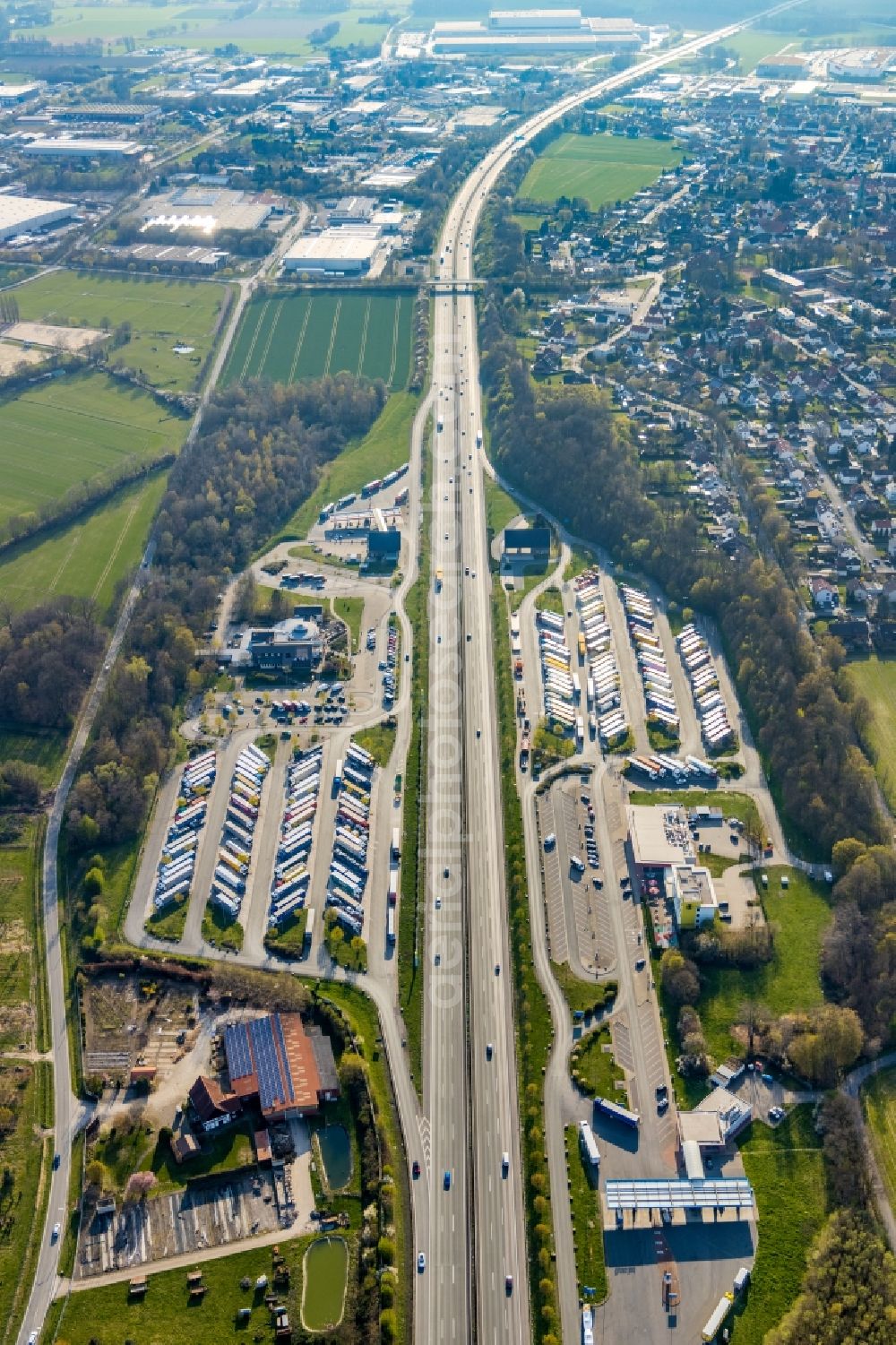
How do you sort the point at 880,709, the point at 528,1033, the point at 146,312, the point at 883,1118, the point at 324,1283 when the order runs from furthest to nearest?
the point at 146,312
the point at 880,709
the point at 528,1033
the point at 883,1118
the point at 324,1283

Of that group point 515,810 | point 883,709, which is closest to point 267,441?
point 515,810

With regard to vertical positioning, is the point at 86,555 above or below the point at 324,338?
below

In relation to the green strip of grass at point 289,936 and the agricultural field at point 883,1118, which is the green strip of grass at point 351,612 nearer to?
the green strip of grass at point 289,936

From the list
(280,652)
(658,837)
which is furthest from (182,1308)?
(280,652)

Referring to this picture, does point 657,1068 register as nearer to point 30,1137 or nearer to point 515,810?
point 515,810

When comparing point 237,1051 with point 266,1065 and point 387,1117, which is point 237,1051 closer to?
point 266,1065

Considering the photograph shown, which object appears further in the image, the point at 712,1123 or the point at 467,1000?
→ the point at 467,1000

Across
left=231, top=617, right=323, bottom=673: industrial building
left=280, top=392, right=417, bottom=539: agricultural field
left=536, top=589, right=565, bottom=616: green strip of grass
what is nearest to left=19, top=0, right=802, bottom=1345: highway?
left=536, top=589, right=565, bottom=616: green strip of grass
